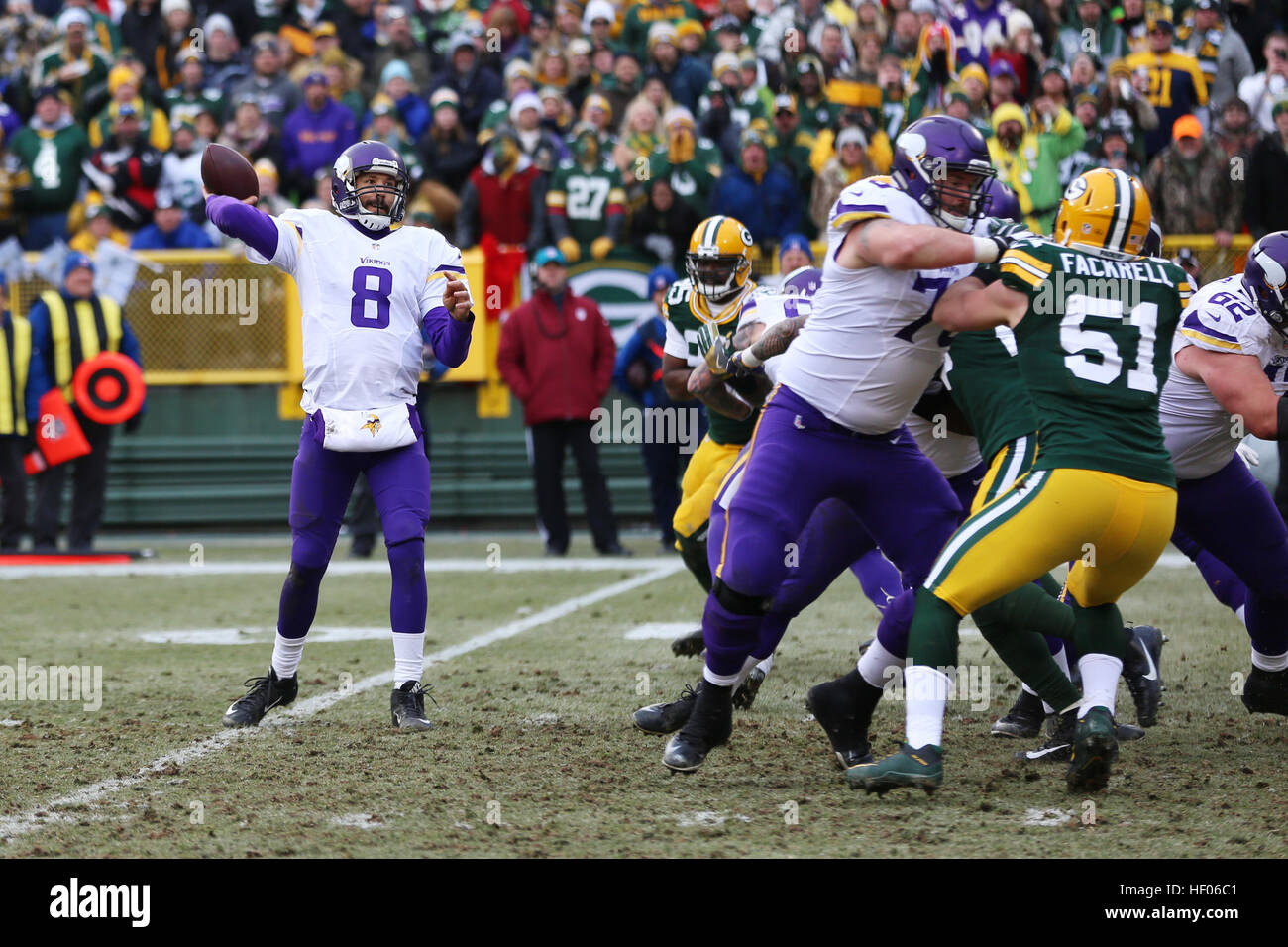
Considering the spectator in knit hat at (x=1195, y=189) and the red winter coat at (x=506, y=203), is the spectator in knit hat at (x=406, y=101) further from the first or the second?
the spectator in knit hat at (x=1195, y=189)

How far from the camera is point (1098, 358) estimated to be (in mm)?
4414

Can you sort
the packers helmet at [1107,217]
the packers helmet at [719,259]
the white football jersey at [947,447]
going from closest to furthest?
the packers helmet at [1107,217], the white football jersey at [947,447], the packers helmet at [719,259]

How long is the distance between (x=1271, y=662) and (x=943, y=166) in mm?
2237

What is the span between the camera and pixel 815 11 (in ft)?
46.3

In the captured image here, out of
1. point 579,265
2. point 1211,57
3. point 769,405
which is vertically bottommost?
point 579,265

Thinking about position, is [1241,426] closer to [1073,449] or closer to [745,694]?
[1073,449]

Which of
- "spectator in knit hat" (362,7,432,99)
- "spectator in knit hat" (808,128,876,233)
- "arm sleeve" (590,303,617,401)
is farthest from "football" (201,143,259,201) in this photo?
"spectator in knit hat" (362,7,432,99)

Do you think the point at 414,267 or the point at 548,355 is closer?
the point at 414,267

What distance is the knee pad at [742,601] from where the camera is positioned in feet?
15.6

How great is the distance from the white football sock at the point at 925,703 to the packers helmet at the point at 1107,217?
1236mm

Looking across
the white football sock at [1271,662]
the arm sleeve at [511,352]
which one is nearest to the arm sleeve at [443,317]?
the white football sock at [1271,662]
